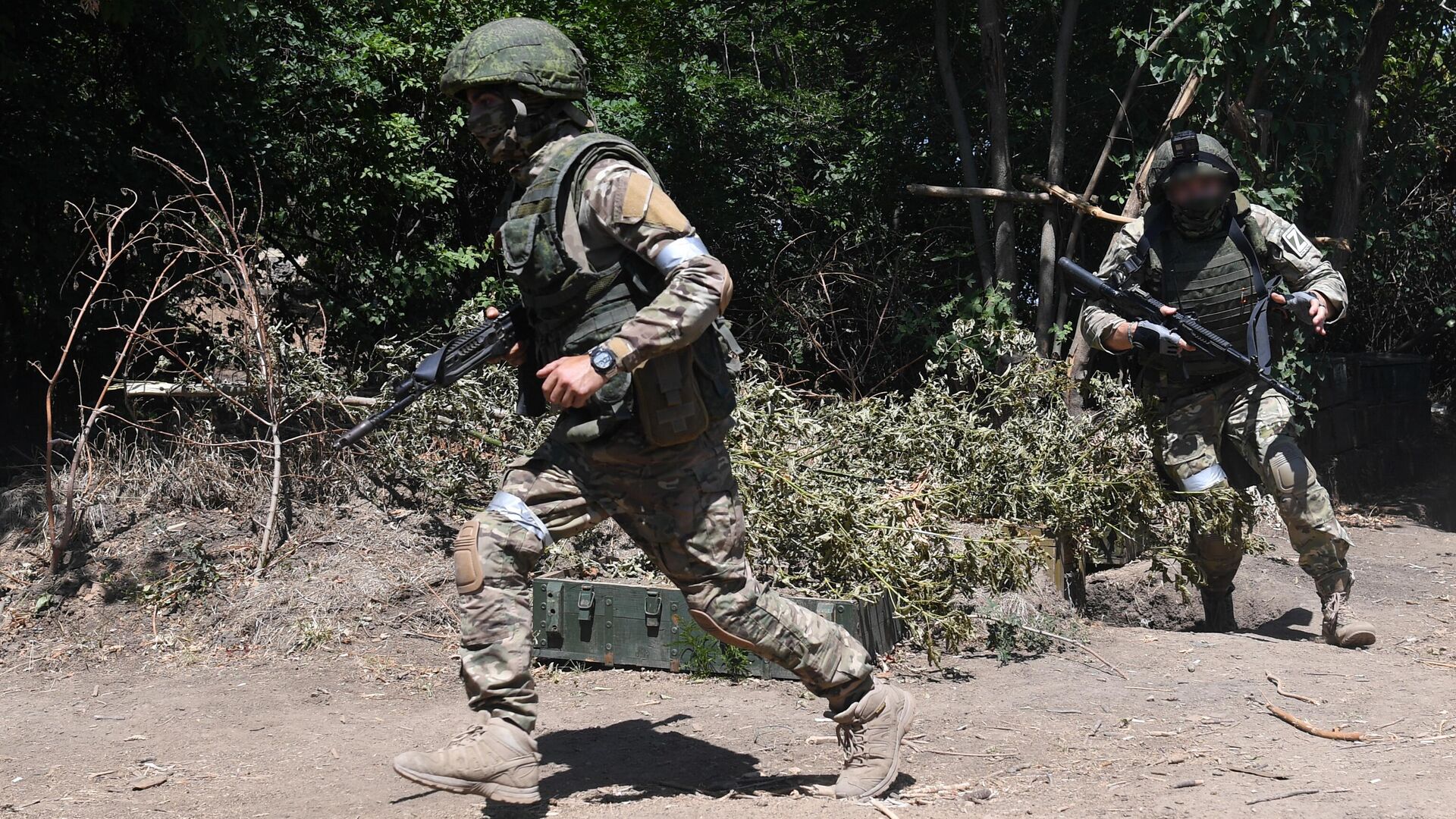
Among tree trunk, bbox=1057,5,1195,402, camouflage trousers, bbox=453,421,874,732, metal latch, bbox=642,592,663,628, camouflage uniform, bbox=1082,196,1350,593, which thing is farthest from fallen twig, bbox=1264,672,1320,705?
tree trunk, bbox=1057,5,1195,402

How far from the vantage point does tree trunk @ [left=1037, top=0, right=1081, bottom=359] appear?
293 inches

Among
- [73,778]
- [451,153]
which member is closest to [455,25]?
[451,153]

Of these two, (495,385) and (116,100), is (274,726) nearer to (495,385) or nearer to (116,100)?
(495,385)

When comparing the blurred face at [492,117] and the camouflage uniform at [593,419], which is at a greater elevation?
the blurred face at [492,117]

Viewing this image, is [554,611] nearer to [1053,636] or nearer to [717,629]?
[717,629]

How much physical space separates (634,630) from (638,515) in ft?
5.05

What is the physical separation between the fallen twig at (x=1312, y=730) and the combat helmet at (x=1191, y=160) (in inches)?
85.9

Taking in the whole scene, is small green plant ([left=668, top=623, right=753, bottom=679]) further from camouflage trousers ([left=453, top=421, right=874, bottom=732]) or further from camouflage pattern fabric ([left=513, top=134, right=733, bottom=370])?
camouflage pattern fabric ([left=513, top=134, right=733, bottom=370])

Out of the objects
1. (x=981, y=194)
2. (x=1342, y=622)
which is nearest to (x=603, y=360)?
(x=1342, y=622)

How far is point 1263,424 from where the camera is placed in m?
5.16

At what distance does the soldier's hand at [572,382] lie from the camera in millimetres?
2846

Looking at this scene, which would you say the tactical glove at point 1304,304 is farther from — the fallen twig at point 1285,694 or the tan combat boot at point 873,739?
the tan combat boot at point 873,739

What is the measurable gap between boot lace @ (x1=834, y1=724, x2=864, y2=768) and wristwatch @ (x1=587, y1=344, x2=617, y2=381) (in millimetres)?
1258

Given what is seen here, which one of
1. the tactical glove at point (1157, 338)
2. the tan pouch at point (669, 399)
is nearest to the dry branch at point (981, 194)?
the tactical glove at point (1157, 338)
